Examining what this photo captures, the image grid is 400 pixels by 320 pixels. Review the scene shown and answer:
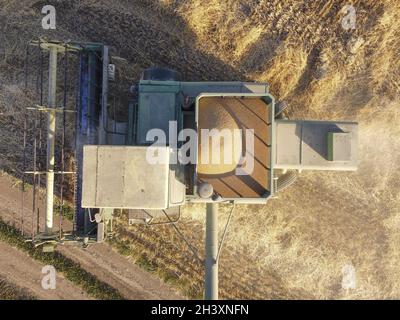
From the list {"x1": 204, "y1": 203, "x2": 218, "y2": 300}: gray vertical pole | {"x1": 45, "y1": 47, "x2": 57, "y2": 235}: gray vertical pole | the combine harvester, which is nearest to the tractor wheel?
the combine harvester

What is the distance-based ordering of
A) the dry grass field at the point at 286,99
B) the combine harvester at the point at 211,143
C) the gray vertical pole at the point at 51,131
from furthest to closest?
the dry grass field at the point at 286,99, the gray vertical pole at the point at 51,131, the combine harvester at the point at 211,143

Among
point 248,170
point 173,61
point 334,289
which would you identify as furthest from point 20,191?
point 334,289

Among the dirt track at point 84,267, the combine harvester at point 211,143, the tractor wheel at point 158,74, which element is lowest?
the dirt track at point 84,267

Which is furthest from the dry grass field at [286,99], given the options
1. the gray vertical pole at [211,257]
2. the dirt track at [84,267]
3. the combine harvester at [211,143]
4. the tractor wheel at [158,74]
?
the gray vertical pole at [211,257]

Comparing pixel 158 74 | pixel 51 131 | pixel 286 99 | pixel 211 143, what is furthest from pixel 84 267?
pixel 286 99

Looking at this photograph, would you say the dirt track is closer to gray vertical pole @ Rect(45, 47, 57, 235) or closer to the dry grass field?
the dry grass field

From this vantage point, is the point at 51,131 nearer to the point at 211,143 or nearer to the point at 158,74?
the point at 158,74

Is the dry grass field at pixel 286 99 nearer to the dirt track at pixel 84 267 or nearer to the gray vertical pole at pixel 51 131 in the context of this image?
the dirt track at pixel 84 267
